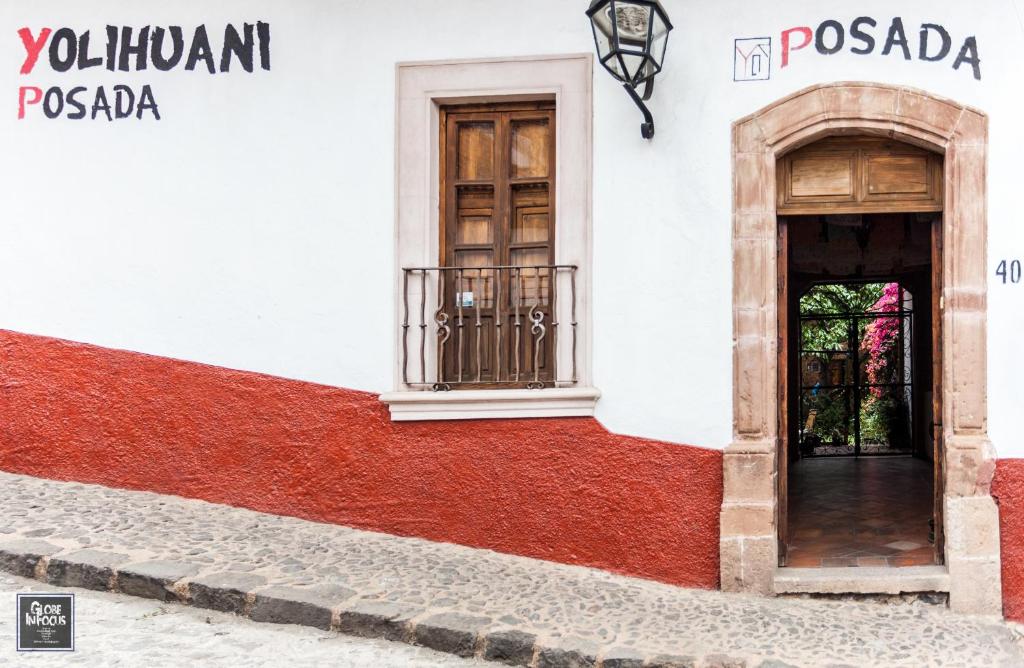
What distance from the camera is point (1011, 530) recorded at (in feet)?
17.9

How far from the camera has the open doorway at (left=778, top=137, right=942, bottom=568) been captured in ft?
19.1

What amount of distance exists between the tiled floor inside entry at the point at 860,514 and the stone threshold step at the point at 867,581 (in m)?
0.20

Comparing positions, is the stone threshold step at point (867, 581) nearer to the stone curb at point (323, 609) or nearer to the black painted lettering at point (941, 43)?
the stone curb at point (323, 609)

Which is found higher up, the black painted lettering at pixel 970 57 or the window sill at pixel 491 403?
the black painted lettering at pixel 970 57

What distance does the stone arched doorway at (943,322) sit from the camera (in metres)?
5.46

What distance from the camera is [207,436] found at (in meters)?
6.36

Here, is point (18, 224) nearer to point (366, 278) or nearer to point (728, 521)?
point (366, 278)

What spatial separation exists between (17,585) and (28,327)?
2130mm

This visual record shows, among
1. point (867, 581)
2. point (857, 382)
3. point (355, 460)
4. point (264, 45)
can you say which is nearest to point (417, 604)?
point (355, 460)

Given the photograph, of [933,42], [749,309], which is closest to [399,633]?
[749,309]

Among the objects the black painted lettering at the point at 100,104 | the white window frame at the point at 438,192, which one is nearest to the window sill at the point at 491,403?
the white window frame at the point at 438,192

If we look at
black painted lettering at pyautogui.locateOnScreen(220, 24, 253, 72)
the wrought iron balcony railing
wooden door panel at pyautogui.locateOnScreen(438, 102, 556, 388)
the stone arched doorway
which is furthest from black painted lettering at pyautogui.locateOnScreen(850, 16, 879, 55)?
black painted lettering at pyautogui.locateOnScreen(220, 24, 253, 72)

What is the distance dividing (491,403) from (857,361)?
7903mm

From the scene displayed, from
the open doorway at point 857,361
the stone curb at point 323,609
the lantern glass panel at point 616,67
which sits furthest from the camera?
the open doorway at point 857,361
